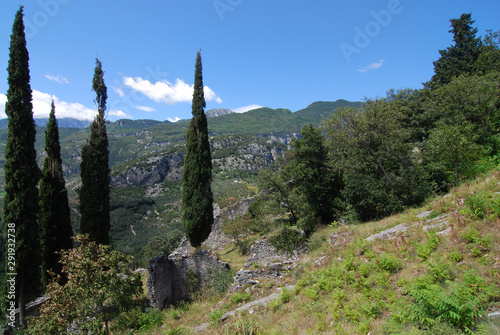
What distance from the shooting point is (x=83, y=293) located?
24.0 ft

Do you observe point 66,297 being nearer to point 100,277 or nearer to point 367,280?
point 100,277

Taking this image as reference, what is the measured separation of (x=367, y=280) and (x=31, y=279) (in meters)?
16.3

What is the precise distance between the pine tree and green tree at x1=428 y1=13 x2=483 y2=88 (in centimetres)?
3934

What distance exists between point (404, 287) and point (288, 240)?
909 centimetres

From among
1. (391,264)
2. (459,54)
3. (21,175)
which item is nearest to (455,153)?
(391,264)

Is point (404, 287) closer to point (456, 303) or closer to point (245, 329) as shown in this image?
point (456, 303)

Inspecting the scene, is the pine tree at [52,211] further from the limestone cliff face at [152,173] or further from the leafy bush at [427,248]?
the limestone cliff face at [152,173]

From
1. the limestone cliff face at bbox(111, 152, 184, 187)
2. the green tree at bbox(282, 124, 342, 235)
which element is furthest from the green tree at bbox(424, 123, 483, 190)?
the limestone cliff face at bbox(111, 152, 184, 187)

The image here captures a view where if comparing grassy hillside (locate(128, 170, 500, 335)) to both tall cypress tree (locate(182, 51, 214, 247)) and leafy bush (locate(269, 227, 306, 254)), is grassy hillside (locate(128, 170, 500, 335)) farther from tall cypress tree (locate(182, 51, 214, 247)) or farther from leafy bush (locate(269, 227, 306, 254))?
tall cypress tree (locate(182, 51, 214, 247))

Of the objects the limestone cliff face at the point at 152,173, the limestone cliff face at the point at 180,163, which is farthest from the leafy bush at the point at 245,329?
the limestone cliff face at the point at 152,173

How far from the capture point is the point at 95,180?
54.7 ft

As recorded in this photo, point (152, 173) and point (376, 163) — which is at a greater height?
point (376, 163)

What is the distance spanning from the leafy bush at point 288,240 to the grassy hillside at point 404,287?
400cm

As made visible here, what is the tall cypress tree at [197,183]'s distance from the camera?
2106cm
